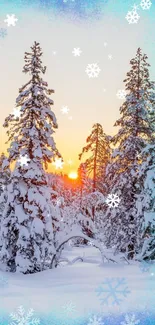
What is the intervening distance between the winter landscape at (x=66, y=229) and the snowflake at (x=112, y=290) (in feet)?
0.08

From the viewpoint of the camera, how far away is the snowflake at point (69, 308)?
770 cm

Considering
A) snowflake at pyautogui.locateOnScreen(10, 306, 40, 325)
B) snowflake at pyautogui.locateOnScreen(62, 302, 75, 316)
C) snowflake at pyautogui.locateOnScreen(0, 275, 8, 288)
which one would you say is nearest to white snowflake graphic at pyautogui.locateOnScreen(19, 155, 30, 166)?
snowflake at pyautogui.locateOnScreen(0, 275, 8, 288)

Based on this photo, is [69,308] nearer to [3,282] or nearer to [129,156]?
[3,282]

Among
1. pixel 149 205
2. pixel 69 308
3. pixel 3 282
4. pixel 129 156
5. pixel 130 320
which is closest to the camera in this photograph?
pixel 130 320

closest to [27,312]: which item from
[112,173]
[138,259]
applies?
[138,259]

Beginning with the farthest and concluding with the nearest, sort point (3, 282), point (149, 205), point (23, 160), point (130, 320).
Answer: point (23, 160) → point (149, 205) → point (3, 282) → point (130, 320)

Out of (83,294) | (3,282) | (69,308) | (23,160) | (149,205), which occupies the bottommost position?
(69,308)

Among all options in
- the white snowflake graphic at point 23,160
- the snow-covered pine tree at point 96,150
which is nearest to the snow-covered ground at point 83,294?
the white snowflake graphic at point 23,160

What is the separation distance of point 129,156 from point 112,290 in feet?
43.8

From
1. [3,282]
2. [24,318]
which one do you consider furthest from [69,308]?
[3,282]

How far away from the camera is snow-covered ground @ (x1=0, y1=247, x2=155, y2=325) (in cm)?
759

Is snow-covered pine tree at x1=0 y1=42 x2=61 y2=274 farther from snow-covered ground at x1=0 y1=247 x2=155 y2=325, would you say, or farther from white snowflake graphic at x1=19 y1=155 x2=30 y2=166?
snow-covered ground at x1=0 y1=247 x2=155 y2=325

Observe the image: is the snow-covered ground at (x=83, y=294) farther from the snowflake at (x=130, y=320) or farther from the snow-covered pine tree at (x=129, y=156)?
the snow-covered pine tree at (x=129, y=156)

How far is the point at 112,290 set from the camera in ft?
29.0
